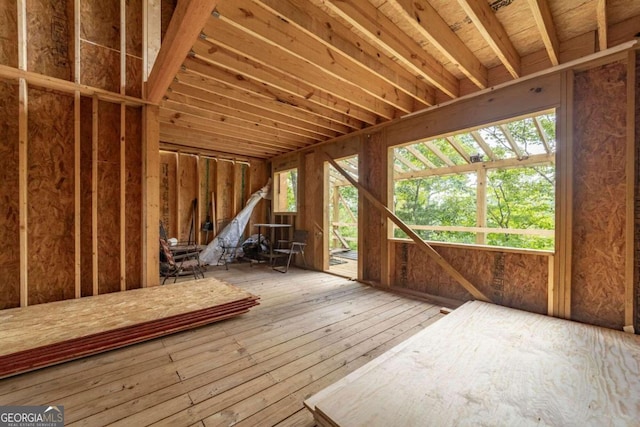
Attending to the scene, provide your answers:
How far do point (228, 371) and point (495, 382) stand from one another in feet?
5.93

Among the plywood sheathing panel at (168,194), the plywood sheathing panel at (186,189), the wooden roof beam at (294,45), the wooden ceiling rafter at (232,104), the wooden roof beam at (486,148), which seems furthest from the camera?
the plywood sheathing panel at (186,189)

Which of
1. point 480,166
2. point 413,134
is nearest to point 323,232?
point 413,134

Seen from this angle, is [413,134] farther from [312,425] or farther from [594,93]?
[312,425]

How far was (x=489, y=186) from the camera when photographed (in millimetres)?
7766

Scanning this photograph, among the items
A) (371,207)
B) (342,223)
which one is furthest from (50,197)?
(342,223)

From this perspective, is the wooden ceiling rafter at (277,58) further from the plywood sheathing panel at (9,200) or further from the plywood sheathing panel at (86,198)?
the plywood sheathing panel at (9,200)

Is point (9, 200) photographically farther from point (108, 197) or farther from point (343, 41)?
point (343, 41)

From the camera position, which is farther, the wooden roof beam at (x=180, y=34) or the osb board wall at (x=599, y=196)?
the osb board wall at (x=599, y=196)

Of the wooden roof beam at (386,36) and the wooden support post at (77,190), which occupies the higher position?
the wooden roof beam at (386,36)

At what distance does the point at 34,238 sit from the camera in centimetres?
258

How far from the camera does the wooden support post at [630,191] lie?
2225 millimetres

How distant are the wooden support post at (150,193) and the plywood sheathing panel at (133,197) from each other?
82 millimetres

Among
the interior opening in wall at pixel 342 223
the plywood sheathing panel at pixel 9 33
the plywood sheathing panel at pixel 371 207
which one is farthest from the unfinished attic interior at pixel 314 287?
the interior opening in wall at pixel 342 223

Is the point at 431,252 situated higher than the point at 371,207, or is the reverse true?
the point at 371,207
